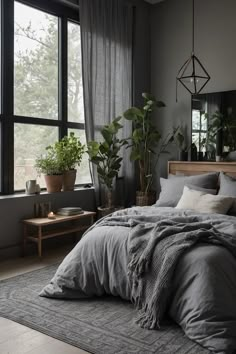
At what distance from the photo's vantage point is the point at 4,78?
170 inches

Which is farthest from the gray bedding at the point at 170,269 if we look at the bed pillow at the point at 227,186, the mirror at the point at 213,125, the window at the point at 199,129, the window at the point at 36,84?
the window at the point at 199,129

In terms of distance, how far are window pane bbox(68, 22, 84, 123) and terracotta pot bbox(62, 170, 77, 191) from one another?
0.78 meters

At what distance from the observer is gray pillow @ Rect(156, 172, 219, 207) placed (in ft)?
14.5

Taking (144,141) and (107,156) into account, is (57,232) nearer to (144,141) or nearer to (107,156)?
(107,156)

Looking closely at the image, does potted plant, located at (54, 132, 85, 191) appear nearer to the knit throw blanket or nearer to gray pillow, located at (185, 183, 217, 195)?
gray pillow, located at (185, 183, 217, 195)

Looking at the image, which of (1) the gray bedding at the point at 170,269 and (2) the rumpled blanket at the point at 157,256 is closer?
(1) the gray bedding at the point at 170,269

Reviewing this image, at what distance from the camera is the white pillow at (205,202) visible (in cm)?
386

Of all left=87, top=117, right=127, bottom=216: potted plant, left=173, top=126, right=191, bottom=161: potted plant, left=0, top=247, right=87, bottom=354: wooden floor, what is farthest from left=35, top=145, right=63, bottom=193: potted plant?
left=0, top=247, right=87, bottom=354: wooden floor

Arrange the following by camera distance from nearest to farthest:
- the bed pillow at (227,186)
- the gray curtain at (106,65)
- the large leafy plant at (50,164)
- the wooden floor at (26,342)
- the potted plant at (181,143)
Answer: the wooden floor at (26,342), the bed pillow at (227,186), the large leafy plant at (50,164), the gray curtain at (106,65), the potted plant at (181,143)

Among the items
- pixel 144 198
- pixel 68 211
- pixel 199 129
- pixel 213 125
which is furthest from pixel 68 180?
pixel 213 125

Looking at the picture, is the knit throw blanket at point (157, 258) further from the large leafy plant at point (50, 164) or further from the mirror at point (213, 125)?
the mirror at point (213, 125)

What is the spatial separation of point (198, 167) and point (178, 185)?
0.72m

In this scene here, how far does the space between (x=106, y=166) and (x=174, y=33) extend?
228 cm

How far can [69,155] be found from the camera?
4.76 metres
